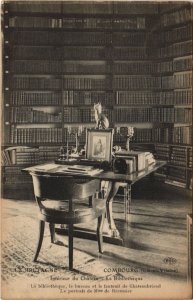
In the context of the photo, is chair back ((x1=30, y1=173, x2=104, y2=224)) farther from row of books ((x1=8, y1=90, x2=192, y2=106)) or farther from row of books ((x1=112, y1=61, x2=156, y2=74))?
row of books ((x1=112, y1=61, x2=156, y2=74))

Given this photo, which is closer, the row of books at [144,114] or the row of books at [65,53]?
the row of books at [65,53]

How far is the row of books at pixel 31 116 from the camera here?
16.7ft

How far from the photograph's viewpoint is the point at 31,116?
16.9 feet

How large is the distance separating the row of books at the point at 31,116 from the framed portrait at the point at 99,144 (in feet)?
7.08

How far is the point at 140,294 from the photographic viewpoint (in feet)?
8.77

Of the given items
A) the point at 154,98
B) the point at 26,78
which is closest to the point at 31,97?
the point at 26,78

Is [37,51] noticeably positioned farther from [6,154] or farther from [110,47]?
[6,154]

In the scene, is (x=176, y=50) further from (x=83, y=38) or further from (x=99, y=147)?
(x=99, y=147)

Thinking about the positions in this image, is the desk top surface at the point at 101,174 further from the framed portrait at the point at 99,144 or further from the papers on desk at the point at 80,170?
the framed portrait at the point at 99,144

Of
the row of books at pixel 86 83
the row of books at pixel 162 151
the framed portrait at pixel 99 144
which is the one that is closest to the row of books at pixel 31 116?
the row of books at pixel 86 83

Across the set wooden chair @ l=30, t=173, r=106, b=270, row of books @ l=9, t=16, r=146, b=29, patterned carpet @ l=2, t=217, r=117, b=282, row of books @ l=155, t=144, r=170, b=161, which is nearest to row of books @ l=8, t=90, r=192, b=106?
row of books @ l=155, t=144, r=170, b=161

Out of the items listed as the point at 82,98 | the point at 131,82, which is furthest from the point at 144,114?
→ the point at 82,98

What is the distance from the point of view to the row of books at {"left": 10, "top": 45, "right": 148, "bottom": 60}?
504cm

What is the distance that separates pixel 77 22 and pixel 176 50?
133cm
